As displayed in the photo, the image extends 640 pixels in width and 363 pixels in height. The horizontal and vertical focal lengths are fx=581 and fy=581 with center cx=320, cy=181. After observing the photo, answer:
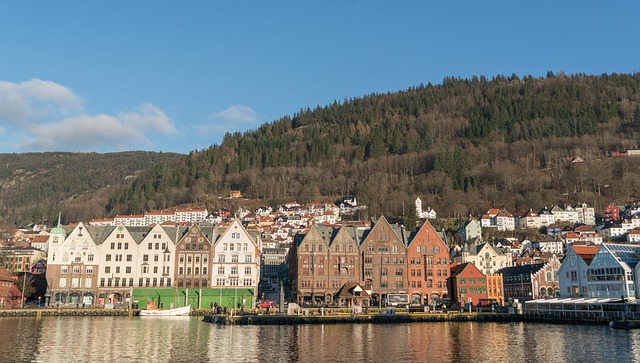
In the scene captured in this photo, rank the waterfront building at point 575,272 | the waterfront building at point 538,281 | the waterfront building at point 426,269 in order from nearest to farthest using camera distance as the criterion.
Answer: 1. the waterfront building at point 575,272
2. the waterfront building at point 426,269
3. the waterfront building at point 538,281

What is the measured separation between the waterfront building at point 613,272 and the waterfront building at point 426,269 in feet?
81.1

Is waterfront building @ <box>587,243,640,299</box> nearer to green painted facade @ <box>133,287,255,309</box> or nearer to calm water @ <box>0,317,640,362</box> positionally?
calm water @ <box>0,317,640,362</box>

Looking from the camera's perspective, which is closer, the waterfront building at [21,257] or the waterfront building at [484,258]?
the waterfront building at [484,258]

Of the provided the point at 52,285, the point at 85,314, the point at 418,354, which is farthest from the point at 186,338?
the point at 52,285

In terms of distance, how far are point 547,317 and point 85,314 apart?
220 ft

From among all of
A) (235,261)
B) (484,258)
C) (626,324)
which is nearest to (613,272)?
(626,324)

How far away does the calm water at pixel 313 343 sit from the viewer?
42.7 metres

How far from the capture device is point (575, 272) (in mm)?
93438

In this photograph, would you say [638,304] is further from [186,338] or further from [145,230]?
[145,230]

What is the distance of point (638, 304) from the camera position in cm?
6900

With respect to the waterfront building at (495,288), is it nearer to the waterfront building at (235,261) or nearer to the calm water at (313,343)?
the calm water at (313,343)

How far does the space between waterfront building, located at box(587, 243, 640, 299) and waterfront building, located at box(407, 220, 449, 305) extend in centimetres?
2471

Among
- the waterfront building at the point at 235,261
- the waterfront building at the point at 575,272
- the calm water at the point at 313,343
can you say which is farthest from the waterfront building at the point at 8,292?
the waterfront building at the point at 575,272

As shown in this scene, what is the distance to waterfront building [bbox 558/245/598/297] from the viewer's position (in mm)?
91000
